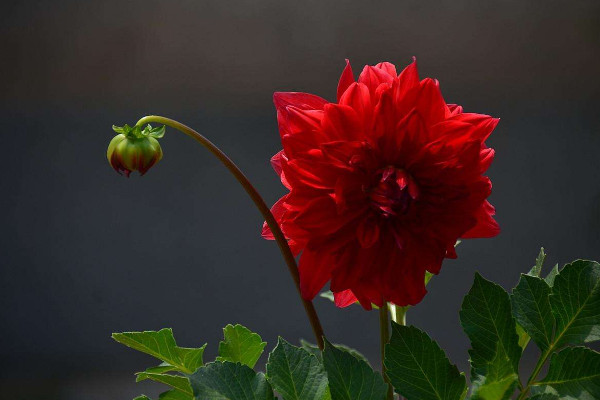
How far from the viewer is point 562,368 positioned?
278 mm

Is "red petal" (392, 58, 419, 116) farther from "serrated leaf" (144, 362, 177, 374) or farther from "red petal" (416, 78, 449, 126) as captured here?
"serrated leaf" (144, 362, 177, 374)

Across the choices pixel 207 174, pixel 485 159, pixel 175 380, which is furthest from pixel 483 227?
pixel 207 174

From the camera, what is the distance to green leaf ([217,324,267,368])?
0.33m

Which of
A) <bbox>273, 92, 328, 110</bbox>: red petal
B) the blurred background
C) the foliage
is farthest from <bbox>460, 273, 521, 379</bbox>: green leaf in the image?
the blurred background

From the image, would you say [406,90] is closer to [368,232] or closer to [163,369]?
[368,232]

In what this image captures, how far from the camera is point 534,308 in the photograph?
284 mm

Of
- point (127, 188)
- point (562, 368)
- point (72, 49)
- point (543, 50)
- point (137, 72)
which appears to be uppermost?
point (72, 49)

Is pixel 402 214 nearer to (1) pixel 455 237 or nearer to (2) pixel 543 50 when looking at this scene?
(1) pixel 455 237

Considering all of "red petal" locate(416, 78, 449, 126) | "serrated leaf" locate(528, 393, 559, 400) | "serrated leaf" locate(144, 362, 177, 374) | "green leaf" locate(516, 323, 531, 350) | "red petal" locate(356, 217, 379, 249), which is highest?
"red petal" locate(416, 78, 449, 126)

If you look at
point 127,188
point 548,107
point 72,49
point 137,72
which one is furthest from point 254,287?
point 548,107

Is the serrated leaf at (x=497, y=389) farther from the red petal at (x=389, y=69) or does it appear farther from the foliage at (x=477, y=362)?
the red petal at (x=389, y=69)

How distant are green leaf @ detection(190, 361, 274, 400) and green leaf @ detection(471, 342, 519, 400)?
0.26 feet

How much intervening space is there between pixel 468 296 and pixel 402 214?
4 cm

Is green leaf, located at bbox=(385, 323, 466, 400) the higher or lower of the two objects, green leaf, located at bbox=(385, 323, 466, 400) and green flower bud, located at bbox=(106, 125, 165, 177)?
the lower
